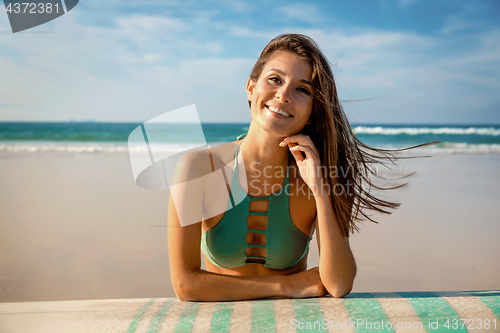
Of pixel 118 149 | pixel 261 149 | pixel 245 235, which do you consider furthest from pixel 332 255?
pixel 118 149

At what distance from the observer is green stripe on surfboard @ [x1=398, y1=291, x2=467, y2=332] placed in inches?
61.5

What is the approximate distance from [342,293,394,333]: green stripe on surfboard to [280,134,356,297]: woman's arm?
0.35 feet

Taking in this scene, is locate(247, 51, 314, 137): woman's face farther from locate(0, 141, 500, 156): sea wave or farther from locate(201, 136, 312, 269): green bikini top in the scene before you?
locate(0, 141, 500, 156): sea wave

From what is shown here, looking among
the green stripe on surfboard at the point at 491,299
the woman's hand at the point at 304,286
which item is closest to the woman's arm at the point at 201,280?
the woman's hand at the point at 304,286

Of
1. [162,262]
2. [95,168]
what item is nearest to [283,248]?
[162,262]

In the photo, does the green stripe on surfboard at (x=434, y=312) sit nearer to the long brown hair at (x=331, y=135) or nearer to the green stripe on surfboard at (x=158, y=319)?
the long brown hair at (x=331, y=135)

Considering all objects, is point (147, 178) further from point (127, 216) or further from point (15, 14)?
point (15, 14)

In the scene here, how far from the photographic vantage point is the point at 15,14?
584 centimetres

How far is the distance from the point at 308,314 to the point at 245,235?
2.28 ft

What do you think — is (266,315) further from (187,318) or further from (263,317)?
(187,318)

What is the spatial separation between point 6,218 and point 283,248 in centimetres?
504

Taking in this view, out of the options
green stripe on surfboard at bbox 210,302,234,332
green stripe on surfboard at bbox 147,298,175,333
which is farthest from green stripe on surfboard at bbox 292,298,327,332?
green stripe on surfboard at bbox 147,298,175,333

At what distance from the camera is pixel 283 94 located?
221cm

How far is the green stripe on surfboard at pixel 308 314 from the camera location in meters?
1.57
